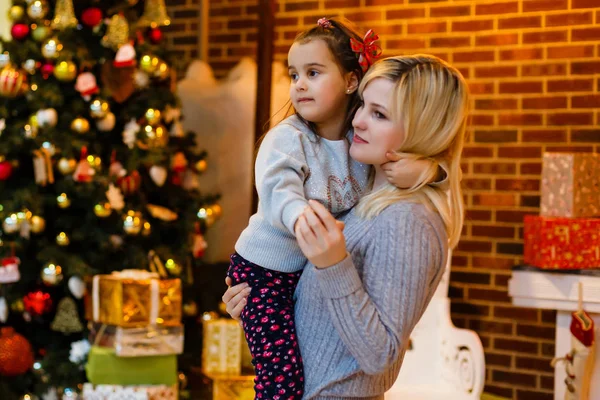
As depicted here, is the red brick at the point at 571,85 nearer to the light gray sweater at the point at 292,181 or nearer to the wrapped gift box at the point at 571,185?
the wrapped gift box at the point at 571,185

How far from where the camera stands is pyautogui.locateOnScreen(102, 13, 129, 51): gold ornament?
13.6 ft

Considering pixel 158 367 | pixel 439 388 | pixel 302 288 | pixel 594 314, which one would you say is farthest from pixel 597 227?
pixel 302 288

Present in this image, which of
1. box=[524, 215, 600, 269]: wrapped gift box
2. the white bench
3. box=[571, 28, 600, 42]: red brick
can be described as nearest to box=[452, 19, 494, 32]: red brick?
box=[571, 28, 600, 42]: red brick

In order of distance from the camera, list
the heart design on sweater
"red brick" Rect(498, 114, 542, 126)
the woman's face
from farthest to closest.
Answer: "red brick" Rect(498, 114, 542, 126)
the heart design on sweater
the woman's face

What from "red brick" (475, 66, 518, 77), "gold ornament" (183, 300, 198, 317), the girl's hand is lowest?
"gold ornament" (183, 300, 198, 317)

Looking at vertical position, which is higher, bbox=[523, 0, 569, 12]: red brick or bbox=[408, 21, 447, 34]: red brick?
bbox=[523, 0, 569, 12]: red brick

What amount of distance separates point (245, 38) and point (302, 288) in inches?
153

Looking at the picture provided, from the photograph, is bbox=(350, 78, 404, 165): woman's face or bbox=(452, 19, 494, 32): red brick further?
bbox=(452, 19, 494, 32): red brick

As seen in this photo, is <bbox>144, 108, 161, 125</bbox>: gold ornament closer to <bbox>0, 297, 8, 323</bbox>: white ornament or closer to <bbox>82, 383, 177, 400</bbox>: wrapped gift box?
<bbox>0, 297, 8, 323</bbox>: white ornament

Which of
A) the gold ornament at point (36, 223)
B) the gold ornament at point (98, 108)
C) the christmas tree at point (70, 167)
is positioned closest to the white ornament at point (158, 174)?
the christmas tree at point (70, 167)

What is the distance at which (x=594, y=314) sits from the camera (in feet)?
11.7

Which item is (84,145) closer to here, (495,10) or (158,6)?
(158,6)

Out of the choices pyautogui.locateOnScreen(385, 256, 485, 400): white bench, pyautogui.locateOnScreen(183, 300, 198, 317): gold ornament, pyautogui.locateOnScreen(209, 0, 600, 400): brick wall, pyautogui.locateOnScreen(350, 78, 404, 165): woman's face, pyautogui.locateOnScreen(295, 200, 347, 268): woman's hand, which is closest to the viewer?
pyautogui.locateOnScreen(295, 200, 347, 268): woman's hand

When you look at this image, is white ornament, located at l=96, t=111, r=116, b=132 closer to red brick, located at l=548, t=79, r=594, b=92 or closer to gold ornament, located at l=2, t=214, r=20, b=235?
gold ornament, located at l=2, t=214, r=20, b=235
